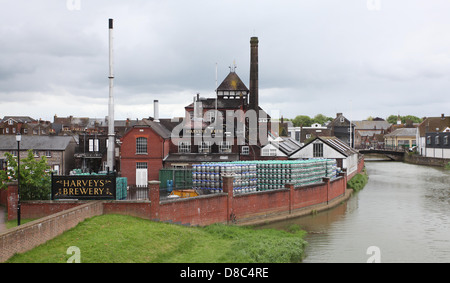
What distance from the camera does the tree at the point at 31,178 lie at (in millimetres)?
24203

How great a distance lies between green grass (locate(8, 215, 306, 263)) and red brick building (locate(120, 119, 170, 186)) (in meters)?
19.8

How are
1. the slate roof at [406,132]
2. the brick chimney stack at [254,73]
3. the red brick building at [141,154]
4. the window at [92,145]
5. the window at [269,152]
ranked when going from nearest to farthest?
the red brick building at [141,154], the window at [269,152], the window at [92,145], the brick chimney stack at [254,73], the slate roof at [406,132]

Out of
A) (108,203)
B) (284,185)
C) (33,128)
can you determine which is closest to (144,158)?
(284,185)

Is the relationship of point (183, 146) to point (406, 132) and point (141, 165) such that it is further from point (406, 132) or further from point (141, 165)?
point (406, 132)

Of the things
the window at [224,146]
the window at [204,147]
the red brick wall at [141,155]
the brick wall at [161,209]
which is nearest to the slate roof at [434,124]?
the window at [224,146]

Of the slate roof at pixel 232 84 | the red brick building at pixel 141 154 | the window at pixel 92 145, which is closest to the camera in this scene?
the red brick building at pixel 141 154

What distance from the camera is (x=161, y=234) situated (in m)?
22.0

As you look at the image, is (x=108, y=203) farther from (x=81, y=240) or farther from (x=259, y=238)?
(x=259, y=238)

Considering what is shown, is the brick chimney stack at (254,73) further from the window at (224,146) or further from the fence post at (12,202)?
the fence post at (12,202)

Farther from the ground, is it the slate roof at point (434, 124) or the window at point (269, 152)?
the slate roof at point (434, 124)

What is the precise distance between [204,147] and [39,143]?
20123 mm

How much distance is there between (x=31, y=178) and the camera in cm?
2420

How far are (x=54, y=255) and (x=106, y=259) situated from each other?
6.57ft

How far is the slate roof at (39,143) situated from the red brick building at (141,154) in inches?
415
